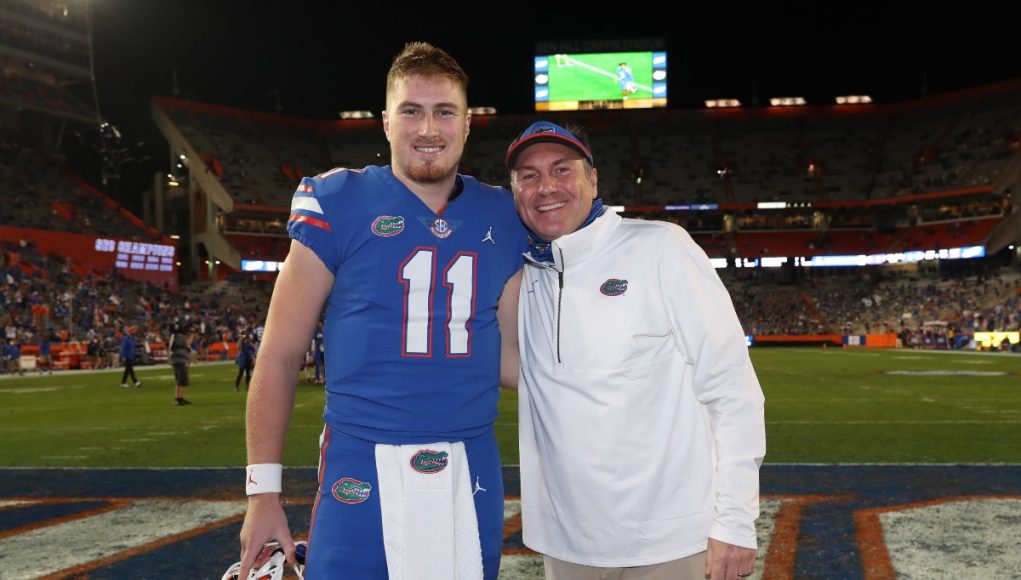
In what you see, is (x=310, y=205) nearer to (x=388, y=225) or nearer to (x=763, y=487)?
(x=388, y=225)

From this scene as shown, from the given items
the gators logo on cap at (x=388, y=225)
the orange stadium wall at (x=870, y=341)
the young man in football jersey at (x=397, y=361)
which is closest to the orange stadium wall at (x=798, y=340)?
the orange stadium wall at (x=870, y=341)

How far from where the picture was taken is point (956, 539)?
192 inches

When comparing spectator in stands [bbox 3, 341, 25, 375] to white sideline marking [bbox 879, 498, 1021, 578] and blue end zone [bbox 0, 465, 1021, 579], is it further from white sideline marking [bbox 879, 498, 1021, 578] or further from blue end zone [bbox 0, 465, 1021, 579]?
white sideline marking [bbox 879, 498, 1021, 578]

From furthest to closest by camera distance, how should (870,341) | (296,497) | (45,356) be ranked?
(870,341) < (45,356) < (296,497)

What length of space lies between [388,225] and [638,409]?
1.03 m

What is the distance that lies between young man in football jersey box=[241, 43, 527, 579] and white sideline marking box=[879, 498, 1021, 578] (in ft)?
10.4

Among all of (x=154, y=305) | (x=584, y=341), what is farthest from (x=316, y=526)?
(x=154, y=305)

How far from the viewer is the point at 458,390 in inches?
96.7

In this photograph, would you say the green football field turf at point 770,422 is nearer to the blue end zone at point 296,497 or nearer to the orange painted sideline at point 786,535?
the blue end zone at point 296,497

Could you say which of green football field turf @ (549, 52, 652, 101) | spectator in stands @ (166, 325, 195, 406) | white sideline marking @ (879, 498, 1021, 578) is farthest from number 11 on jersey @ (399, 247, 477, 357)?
green football field turf @ (549, 52, 652, 101)

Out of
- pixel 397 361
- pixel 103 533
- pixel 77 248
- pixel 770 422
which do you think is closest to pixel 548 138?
pixel 397 361

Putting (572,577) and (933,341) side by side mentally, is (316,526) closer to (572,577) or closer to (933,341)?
(572,577)

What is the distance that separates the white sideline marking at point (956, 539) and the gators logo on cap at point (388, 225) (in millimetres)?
3590

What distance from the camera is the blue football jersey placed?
94.5 inches
